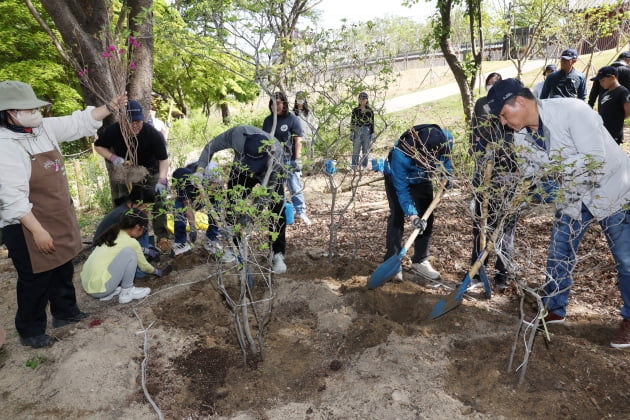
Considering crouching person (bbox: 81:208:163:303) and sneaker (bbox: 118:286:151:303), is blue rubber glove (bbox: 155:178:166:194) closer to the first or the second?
crouching person (bbox: 81:208:163:303)

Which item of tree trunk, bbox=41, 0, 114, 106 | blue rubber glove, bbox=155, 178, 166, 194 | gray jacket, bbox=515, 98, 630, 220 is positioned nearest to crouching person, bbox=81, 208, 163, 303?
blue rubber glove, bbox=155, 178, 166, 194

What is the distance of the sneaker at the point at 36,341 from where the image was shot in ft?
9.86

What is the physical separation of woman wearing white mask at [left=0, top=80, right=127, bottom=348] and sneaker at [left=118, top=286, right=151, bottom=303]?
0.45 meters

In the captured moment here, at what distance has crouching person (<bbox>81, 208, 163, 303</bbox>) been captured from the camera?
140 inches

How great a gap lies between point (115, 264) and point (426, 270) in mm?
2720

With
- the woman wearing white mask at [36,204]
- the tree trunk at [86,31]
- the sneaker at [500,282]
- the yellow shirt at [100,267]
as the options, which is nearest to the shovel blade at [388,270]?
the sneaker at [500,282]

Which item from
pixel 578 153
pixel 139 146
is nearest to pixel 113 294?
pixel 139 146

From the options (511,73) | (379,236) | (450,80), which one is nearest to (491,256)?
(379,236)

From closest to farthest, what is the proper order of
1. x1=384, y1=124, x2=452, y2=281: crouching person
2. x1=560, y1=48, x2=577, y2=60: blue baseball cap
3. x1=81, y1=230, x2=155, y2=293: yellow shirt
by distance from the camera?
x1=384, y1=124, x2=452, y2=281: crouching person, x1=81, y1=230, x2=155, y2=293: yellow shirt, x1=560, y1=48, x2=577, y2=60: blue baseball cap

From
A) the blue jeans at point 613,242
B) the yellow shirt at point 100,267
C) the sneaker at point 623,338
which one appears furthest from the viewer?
the yellow shirt at point 100,267

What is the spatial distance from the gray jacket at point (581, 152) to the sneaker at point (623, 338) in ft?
2.63

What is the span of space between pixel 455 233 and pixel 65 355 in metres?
3.96

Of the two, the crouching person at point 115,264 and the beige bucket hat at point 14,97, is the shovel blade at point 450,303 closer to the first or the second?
the crouching person at point 115,264

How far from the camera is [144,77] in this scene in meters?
5.06
